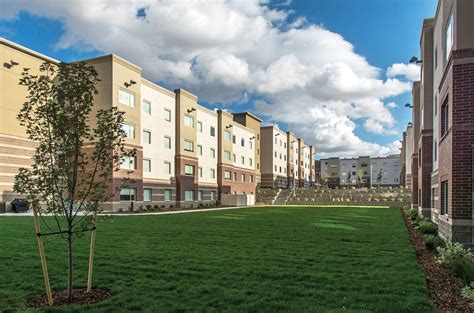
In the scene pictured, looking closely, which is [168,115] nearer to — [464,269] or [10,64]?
[10,64]

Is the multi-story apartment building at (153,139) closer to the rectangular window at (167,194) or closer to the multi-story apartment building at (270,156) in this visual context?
the rectangular window at (167,194)

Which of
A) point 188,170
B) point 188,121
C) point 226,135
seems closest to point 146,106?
point 188,121

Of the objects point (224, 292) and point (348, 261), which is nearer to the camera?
point (224, 292)

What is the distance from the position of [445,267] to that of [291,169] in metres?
74.5

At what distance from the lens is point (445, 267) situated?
9023 millimetres

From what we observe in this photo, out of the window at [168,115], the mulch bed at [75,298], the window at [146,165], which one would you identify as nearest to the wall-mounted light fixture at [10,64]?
the window at [146,165]

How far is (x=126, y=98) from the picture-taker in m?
34.6

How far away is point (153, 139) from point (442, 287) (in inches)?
1327

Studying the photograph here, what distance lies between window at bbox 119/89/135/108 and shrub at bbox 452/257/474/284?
1191 inches

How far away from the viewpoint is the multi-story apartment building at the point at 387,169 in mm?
110125

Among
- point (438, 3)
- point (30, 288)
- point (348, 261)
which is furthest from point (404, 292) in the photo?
point (438, 3)

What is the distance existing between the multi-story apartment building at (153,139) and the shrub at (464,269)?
655 inches

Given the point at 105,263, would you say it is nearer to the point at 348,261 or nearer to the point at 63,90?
the point at 63,90

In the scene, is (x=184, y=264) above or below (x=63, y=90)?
below
